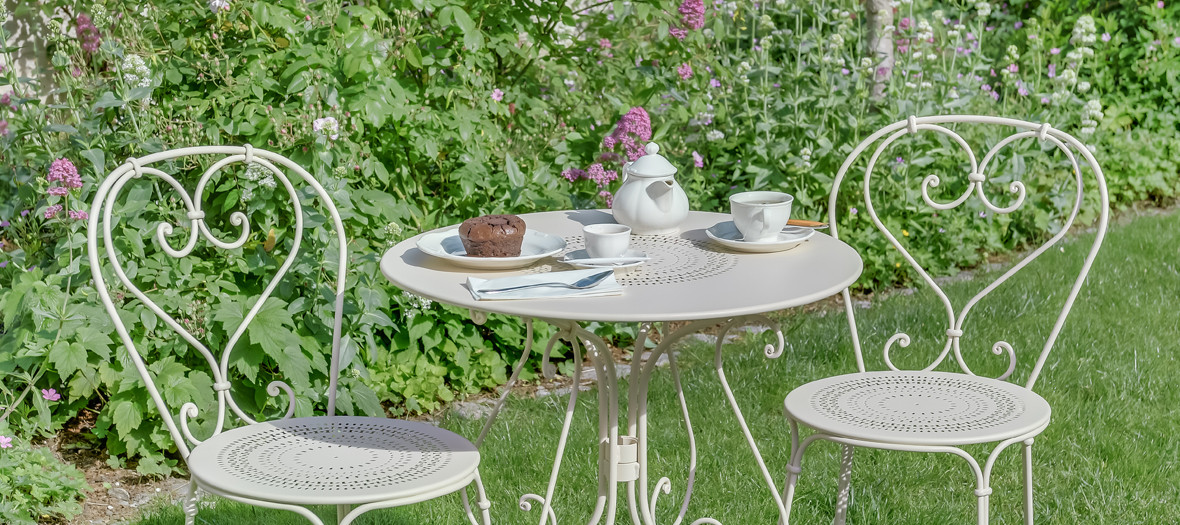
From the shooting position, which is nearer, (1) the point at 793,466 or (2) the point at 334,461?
(2) the point at 334,461

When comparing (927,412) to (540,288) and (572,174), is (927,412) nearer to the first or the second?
(540,288)

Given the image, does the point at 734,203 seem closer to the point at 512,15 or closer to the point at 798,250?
the point at 798,250

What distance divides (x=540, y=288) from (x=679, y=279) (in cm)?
26

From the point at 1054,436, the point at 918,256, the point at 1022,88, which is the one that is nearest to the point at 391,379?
the point at 1054,436

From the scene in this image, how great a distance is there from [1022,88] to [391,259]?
374 cm

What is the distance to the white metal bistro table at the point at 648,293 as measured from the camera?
1.81 metres

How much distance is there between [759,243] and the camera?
2.17 m

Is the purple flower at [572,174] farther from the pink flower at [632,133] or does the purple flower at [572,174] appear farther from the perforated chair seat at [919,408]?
the perforated chair seat at [919,408]

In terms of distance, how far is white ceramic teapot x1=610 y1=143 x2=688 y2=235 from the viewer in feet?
7.49

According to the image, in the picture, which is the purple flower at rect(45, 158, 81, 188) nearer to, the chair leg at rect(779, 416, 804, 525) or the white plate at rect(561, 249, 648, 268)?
the white plate at rect(561, 249, 648, 268)

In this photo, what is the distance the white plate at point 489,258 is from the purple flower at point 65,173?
3.80 feet

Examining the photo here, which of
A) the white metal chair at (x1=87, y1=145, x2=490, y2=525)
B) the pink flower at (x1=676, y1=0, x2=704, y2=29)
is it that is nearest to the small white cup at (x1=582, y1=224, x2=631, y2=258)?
the white metal chair at (x1=87, y1=145, x2=490, y2=525)

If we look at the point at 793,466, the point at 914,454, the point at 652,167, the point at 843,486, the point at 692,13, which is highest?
the point at 692,13

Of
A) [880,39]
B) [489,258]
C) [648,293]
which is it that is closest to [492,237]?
[489,258]
